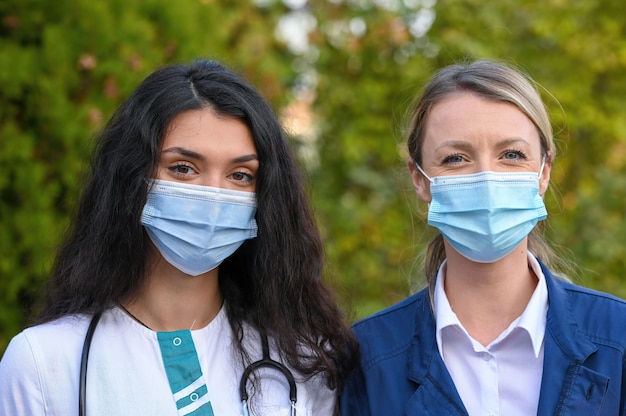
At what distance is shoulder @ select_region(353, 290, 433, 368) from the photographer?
3.20m

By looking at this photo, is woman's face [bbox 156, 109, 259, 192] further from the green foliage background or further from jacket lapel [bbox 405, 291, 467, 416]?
the green foliage background

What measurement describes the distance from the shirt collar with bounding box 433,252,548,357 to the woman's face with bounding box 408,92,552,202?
44 centimetres

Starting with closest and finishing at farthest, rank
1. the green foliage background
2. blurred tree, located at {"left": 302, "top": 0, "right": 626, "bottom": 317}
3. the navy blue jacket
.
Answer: the navy blue jacket → the green foliage background → blurred tree, located at {"left": 302, "top": 0, "right": 626, "bottom": 317}

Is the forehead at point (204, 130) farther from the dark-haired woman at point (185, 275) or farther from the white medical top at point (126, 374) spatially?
the white medical top at point (126, 374)

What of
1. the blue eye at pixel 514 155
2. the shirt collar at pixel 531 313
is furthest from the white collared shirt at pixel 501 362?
the blue eye at pixel 514 155

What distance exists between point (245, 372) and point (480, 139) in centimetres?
126

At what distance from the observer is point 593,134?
7.74 m

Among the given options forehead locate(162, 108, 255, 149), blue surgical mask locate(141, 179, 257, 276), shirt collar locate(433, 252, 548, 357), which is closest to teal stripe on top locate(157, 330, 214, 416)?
blue surgical mask locate(141, 179, 257, 276)

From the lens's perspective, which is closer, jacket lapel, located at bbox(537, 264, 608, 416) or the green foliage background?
jacket lapel, located at bbox(537, 264, 608, 416)

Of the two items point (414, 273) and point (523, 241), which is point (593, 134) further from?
point (523, 241)

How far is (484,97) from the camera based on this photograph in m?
3.19

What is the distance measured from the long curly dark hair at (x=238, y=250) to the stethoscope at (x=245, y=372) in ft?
0.22

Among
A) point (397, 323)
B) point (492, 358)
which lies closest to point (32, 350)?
point (397, 323)

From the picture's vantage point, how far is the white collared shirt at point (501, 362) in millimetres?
2926
